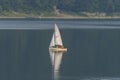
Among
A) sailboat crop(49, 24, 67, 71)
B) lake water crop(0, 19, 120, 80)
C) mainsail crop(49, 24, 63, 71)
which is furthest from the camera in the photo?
sailboat crop(49, 24, 67, 71)

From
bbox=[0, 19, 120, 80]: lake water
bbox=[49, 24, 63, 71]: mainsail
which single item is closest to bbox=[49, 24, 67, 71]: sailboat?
bbox=[49, 24, 63, 71]: mainsail

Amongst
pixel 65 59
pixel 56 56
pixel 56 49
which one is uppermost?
pixel 65 59

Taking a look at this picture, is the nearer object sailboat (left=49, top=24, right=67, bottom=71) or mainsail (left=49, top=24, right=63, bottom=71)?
mainsail (left=49, top=24, right=63, bottom=71)

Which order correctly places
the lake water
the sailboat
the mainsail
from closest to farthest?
the lake water
the mainsail
the sailboat

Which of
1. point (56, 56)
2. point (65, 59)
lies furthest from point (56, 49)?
point (65, 59)

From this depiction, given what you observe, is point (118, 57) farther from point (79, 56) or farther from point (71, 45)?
point (71, 45)

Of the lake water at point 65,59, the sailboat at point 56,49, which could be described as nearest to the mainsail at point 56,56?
the sailboat at point 56,49

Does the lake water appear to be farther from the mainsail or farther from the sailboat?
the sailboat

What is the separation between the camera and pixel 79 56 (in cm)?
10175

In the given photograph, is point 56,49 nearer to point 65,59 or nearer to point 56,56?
point 56,56

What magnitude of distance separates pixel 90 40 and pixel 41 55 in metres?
28.2

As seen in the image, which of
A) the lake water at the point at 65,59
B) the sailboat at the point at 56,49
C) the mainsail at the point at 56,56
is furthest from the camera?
the sailboat at the point at 56,49

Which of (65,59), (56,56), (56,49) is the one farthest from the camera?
(56,49)

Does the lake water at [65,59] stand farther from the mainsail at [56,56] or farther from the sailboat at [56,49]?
the sailboat at [56,49]
